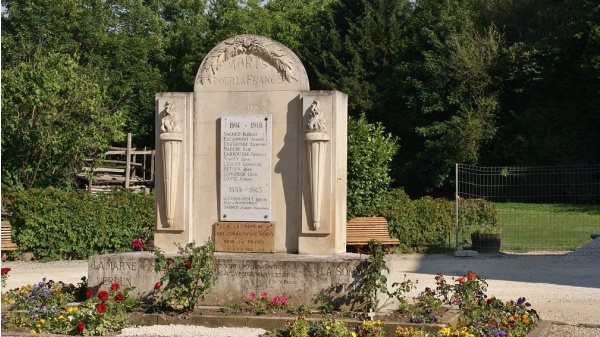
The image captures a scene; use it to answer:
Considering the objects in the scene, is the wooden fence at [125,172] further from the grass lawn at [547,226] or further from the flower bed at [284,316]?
the flower bed at [284,316]

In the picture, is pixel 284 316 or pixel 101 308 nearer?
pixel 101 308

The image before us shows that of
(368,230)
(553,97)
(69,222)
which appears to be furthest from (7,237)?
(553,97)

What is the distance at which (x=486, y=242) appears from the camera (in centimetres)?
2198

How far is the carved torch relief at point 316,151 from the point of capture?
1141cm

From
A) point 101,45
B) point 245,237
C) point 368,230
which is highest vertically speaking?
point 101,45

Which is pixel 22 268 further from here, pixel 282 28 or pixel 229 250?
pixel 282 28

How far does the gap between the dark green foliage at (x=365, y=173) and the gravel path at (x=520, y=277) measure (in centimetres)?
155

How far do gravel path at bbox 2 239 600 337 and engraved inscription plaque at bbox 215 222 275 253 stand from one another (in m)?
1.63

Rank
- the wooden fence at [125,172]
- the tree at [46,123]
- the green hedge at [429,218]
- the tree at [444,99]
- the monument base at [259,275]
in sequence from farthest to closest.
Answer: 1. the tree at [444,99]
2. the wooden fence at [125,172]
3. the tree at [46,123]
4. the green hedge at [429,218]
5. the monument base at [259,275]

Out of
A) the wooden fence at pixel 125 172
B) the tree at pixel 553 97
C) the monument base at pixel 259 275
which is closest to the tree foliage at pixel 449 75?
the tree at pixel 553 97

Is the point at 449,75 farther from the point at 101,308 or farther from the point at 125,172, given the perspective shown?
the point at 101,308

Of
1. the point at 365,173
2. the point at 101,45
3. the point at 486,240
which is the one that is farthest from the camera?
the point at 101,45

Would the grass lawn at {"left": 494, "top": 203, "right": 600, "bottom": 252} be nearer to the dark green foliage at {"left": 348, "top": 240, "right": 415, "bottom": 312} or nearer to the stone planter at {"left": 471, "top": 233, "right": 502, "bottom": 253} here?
the stone planter at {"left": 471, "top": 233, "right": 502, "bottom": 253}

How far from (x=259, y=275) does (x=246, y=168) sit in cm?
154
